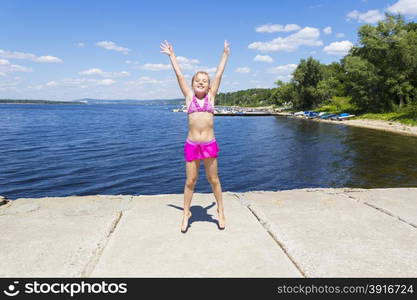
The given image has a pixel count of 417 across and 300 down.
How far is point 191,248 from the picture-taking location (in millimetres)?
3758

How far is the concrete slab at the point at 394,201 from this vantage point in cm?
499

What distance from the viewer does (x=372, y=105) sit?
60.7 meters

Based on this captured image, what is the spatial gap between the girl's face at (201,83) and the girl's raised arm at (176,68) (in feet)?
0.55

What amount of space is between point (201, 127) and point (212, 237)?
1.53 meters

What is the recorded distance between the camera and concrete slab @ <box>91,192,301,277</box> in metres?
3.21

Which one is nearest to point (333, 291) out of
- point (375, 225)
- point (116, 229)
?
point (375, 225)

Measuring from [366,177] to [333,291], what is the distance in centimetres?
1826

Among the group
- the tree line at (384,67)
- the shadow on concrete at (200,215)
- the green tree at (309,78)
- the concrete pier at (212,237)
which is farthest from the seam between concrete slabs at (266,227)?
the green tree at (309,78)

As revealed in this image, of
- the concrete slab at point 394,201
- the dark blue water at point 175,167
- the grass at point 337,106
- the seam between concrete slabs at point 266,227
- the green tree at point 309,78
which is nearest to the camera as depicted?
the seam between concrete slabs at point 266,227

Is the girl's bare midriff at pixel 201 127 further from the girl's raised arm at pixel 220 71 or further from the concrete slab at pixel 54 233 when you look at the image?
the concrete slab at pixel 54 233

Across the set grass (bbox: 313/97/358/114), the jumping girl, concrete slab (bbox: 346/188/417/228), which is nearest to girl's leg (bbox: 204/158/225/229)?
the jumping girl

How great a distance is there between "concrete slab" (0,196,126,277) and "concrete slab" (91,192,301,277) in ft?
0.86

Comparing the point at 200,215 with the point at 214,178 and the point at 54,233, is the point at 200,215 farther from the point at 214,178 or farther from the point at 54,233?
the point at 54,233

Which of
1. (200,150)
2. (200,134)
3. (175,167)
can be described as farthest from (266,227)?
(175,167)
